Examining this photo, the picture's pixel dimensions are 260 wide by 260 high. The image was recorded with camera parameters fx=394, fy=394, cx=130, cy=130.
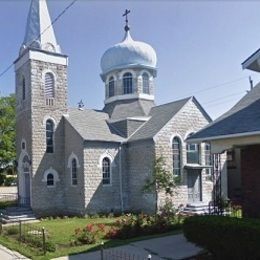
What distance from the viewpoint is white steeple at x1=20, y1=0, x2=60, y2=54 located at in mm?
25797

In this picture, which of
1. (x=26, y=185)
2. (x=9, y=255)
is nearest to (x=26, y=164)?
(x=26, y=185)

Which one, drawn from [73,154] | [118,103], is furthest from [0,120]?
[73,154]

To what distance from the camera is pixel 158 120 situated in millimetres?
25641

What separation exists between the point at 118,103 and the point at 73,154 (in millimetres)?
7525

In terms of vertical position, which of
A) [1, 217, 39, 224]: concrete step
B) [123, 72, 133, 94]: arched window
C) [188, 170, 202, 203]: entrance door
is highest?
[123, 72, 133, 94]: arched window

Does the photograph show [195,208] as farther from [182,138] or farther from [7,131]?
[7,131]

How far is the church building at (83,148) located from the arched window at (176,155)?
0.06 m

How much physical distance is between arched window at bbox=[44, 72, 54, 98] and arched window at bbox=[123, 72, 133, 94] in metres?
6.75

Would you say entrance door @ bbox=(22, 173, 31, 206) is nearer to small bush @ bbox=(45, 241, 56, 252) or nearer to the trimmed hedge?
small bush @ bbox=(45, 241, 56, 252)

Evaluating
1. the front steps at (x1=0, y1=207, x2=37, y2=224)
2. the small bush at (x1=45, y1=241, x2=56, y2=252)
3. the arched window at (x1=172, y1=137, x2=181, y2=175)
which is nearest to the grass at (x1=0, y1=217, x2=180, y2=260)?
the small bush at (x1=45, y1=241, x2=56, y2=252)

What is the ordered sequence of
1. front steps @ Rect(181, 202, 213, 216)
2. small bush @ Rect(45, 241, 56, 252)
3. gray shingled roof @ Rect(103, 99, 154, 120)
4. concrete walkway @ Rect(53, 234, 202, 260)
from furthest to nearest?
gray shingled roof @ Rect(103, 99, 154, 120)
front steps @ Rect(181, 202, 213, 216)
small bush @ Rect(45, 241, 56, 252)
concrete walkway @ Rect(53, 234, 202, 260)

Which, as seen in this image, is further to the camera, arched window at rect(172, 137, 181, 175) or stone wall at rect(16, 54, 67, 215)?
arched window at rect(172, 137, 181, 175)

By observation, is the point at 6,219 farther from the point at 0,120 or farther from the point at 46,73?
the point at 0,120

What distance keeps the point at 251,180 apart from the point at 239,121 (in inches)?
68.2
